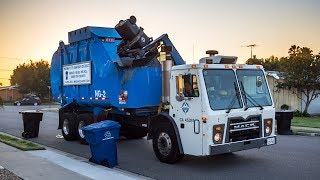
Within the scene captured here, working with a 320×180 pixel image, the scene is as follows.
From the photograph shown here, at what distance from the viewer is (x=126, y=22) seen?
12312 mm

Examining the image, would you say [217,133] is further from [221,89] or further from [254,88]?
[254,88]

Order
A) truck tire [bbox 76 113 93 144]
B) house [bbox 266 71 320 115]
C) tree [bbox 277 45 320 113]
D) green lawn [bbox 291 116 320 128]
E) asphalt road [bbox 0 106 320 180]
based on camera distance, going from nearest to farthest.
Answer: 1. asphalt road [bbox 0 106 320 180]
2. truck tire [bbox 76 113 93 144]
3. green lawn [bbox 291 116 320 128]
4. tree [bbox 277 45 320 113]
5. house [bbox 266 71 320 115]

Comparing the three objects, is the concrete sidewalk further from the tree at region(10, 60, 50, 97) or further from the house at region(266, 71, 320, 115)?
the tree at region(10, 60, 50, 97)

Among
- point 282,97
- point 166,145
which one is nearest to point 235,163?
point 166,145

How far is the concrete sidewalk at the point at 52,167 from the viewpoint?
8.66m

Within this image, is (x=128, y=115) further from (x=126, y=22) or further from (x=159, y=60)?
(x=126, y=22)

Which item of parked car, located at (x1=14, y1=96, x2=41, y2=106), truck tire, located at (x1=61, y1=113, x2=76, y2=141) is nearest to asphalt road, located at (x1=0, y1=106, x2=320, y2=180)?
truck tire, located at (x1=61, y1=113, x2=76, y2=141)

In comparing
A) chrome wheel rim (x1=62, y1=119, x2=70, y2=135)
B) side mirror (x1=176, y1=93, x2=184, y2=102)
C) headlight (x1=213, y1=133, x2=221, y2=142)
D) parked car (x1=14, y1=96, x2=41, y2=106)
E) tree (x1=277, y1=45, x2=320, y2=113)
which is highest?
tree (x1=277, y1=45, x2=320, y2=113)

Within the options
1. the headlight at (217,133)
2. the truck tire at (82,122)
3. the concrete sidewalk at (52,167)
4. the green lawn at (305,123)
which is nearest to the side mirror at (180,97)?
the headlight at (217,133)

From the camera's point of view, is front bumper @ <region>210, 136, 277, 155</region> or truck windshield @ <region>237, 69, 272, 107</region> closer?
front bumper @ <region>210, 136, 277, 155</region>

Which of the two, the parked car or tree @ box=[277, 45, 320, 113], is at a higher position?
tree @ box=[277, 45, 320, 113]

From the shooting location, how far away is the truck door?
923 centimetres

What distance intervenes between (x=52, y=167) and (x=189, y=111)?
348 centimetres

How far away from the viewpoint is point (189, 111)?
9.45 metres
